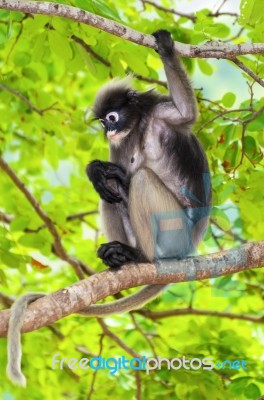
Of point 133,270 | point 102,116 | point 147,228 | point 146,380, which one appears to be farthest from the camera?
point 146,380

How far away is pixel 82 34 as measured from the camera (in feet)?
9.16

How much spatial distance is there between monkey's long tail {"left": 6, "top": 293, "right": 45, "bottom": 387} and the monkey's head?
947 mm

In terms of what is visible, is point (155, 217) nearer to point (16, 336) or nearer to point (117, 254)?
point (117, 254)

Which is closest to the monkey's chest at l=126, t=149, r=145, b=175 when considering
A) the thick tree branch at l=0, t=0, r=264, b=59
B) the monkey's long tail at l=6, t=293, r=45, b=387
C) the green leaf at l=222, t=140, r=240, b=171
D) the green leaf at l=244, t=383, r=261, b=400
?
the green leaf at l=222, t=140, r=240, b=171

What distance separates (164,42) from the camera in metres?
2.58

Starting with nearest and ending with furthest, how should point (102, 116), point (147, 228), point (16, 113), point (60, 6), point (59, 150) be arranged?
point (60, 6) → point (147, 228) → point (102, 116) → point (16, 113) → point (59, 150)

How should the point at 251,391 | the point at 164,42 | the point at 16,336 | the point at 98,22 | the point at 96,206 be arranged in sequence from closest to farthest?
the point at 16,336 < the point at 98,22 < the point at 164,42 < the point at 251,391 < the point at 96,206

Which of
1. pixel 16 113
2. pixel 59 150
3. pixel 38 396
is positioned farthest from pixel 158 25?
pixel 38 396

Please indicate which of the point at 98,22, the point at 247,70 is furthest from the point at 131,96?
the point at 98,22

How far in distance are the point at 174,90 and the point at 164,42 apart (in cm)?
26

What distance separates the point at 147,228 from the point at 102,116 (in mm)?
601

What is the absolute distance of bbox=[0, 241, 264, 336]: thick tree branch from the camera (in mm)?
2164

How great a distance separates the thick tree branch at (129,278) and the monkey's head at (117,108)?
0.66 m

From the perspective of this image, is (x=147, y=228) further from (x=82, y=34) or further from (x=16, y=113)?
(x=16, y=113)
